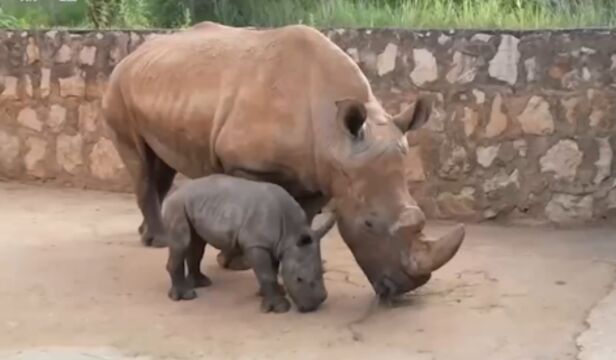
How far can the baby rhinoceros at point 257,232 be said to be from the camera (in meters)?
5.57

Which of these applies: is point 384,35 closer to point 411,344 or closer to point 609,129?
point 609,129

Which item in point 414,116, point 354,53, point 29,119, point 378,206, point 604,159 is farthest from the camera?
point 29,119

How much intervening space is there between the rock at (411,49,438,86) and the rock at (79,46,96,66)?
2.75 metres

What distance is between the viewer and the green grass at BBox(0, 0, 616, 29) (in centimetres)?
890

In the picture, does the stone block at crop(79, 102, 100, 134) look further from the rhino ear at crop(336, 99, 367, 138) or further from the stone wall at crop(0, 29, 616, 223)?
the rhino ear at crop(336, 99, 367, 138)

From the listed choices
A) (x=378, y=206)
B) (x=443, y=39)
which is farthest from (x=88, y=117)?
(x=378, y=206)

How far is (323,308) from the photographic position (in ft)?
18.6

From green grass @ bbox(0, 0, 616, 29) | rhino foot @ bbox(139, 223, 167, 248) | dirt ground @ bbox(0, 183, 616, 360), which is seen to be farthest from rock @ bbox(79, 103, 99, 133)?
rhino foot @ bbox(139, 223, 167, 248)

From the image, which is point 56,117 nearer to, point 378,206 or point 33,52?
point 33,52

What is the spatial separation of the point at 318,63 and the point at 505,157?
96.8 inches

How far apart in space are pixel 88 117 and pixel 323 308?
444 cm

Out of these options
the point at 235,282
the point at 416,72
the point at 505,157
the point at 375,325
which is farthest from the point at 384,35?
the point at 375,325

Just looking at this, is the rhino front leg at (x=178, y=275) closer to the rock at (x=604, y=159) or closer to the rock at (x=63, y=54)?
the rock at (x=604, y=159)

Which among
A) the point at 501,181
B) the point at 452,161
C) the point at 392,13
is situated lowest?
the point at 501,181
